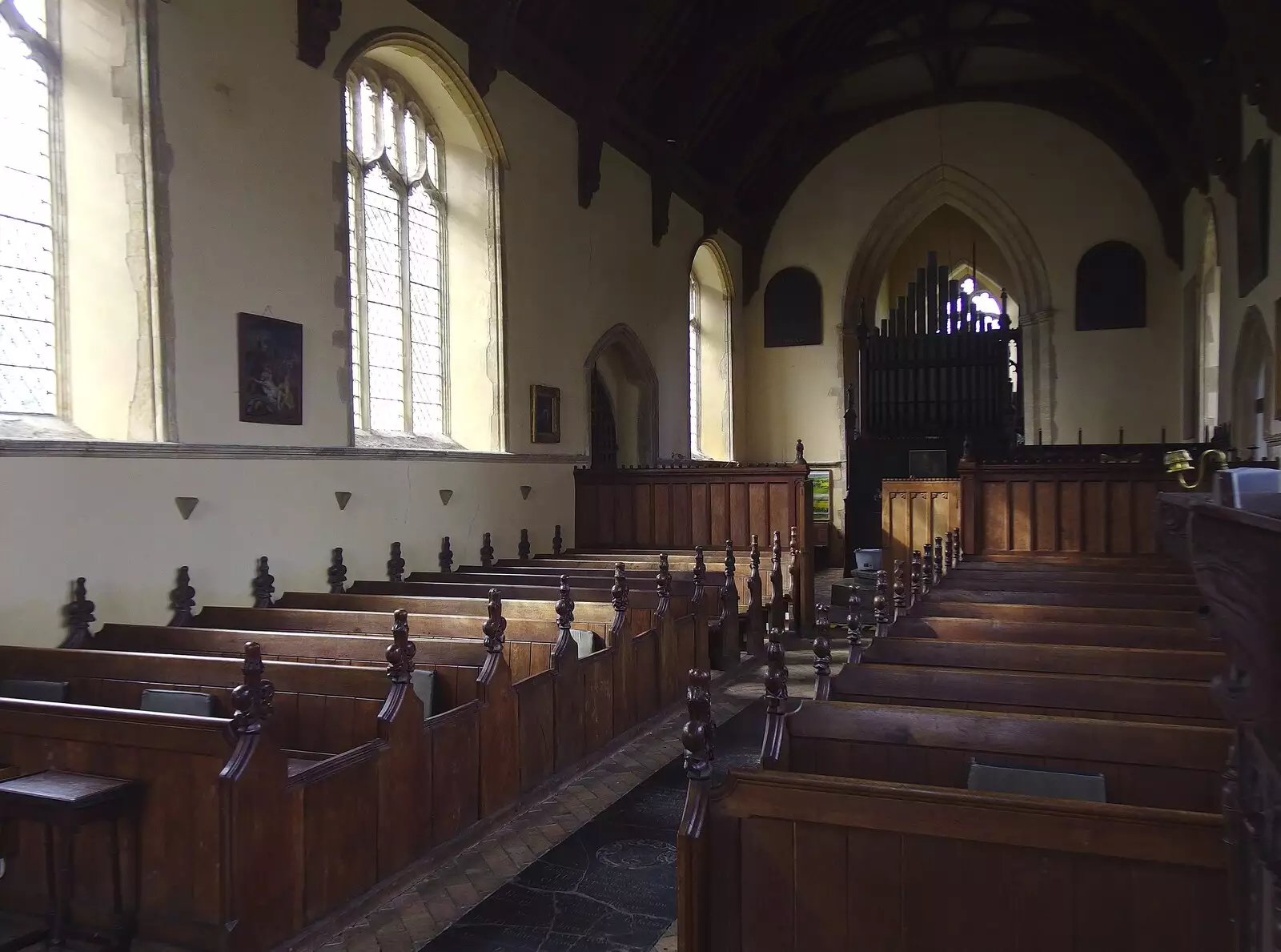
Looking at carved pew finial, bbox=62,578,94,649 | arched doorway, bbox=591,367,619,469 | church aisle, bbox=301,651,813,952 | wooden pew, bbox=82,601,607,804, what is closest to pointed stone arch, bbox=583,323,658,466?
arched doorway, bbox=591,367,619,469

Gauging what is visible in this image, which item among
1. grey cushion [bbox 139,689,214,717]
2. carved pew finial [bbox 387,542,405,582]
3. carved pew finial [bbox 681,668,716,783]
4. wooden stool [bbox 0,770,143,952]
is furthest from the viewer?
carved pew finial [bbox 387,542,405,582]

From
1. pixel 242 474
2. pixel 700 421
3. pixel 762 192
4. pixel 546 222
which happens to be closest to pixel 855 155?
pixel 762 192

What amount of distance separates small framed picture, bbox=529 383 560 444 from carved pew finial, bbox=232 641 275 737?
639 centimetres

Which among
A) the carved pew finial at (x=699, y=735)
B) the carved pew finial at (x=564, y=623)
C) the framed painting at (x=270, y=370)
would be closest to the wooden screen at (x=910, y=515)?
the carved pew finial at (x=564, y=623)

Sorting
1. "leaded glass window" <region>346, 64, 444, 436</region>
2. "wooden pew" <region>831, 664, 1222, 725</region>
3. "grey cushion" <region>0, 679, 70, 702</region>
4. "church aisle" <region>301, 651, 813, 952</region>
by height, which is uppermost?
"leaded glass window" <region>346, 64, 444, 436</region>

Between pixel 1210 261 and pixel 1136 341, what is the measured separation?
6.29 feet

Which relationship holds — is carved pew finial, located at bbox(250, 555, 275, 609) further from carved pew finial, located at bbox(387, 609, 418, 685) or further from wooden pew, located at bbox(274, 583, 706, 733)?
carved pew finial, located at bbox(387, 609, 418, 685)

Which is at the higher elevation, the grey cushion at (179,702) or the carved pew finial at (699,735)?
the carved pew finial at (699,735)

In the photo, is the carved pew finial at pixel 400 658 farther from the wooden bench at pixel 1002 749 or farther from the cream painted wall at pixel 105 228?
the cream painted wall at pixel 105 228

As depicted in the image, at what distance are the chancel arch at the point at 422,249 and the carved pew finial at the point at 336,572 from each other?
1.10 m

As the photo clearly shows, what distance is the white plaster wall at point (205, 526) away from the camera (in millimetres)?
4793

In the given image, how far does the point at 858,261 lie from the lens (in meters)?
14.8

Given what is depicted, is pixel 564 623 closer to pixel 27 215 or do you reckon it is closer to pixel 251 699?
pixel 251 699

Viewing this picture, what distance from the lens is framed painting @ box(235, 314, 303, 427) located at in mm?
6102
